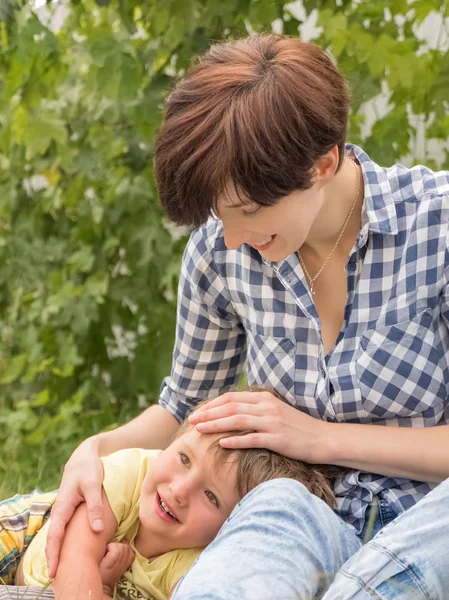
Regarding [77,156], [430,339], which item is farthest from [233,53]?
[77,156]

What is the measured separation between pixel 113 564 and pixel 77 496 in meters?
0.14

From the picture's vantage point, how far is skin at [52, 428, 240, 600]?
5.22 ft

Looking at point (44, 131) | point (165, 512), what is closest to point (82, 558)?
point (165, 512)

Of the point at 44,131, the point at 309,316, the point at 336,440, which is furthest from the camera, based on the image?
the point at 44,131

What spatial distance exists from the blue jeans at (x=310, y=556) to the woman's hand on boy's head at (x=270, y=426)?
0.48 feet

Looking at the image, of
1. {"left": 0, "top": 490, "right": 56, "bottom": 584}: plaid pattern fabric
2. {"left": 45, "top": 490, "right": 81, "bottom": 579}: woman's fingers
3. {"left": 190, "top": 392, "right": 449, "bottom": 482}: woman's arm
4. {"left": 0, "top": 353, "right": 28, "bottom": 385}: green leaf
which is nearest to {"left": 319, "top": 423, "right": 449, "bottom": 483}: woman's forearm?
{"left": 190, "top": 392, "right": 449, "bottom": 482}: woman's arm

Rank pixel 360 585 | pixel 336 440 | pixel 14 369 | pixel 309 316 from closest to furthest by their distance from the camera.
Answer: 1. pixel 360 585
2. pixel 336 440
3. pixel 309 316
4. pixel 14 369

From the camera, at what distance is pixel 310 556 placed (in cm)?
134

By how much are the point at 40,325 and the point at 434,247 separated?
69.6 inches

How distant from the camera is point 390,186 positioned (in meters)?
1.65

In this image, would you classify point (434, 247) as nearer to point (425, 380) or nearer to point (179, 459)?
point (425, 380)

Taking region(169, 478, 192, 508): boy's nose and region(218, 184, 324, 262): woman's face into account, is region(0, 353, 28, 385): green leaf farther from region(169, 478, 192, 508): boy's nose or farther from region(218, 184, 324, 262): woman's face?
region(218, 184, 324, 262): woman's face

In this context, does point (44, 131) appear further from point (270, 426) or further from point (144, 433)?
point (270, 426)

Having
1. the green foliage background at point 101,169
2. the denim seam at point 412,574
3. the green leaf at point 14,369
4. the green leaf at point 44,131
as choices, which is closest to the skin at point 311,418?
the denim seam at point 412,574
